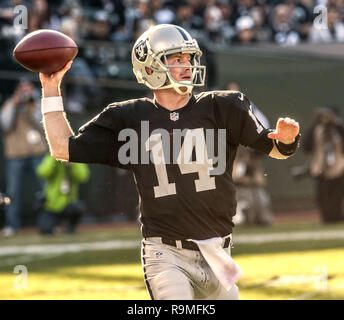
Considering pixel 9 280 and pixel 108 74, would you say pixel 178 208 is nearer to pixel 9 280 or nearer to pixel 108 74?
pixel 9 280

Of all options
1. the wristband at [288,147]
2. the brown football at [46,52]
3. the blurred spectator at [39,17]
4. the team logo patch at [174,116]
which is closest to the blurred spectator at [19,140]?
the blurred spectator at [39,17]

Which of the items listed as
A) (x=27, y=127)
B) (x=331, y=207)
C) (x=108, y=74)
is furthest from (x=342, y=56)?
(x=27, y=127)

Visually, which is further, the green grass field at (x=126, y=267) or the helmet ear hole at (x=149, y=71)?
the green grass field at (x=126, y=267)

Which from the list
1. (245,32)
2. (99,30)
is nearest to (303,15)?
(245,32)

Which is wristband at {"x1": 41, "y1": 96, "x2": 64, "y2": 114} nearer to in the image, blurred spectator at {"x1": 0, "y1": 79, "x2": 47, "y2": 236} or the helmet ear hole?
the helmet ear hole

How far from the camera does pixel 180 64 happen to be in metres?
4.24

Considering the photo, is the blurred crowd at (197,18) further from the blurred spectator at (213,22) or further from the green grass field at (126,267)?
the green grass field at (126,267)

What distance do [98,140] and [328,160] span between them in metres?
9.51

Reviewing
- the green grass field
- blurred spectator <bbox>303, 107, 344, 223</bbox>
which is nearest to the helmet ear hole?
the green grass field

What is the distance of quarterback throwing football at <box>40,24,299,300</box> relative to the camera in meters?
4.07

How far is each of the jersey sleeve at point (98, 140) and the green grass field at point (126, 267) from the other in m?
2.61

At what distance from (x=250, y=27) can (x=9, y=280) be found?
26.2 ft

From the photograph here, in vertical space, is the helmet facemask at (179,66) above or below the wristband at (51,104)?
above

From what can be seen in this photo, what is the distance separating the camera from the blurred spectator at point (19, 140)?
40.2 ft
